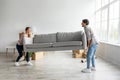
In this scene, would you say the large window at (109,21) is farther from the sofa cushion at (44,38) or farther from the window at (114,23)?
the sofa cushion at (44,38)

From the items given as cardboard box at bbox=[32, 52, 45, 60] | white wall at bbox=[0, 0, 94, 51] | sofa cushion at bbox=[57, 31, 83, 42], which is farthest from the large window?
cardboard box at bbox=[32, 52, 45, 60]

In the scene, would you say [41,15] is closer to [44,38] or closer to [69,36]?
[44,38]

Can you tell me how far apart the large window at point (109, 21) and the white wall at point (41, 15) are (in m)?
1.11

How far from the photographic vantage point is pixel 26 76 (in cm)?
481

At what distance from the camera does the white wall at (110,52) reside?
628 centimetres

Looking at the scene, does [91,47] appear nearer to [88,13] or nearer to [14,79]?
[14,79]

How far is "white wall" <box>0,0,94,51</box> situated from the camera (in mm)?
10234

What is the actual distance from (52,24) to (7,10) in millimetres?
2401

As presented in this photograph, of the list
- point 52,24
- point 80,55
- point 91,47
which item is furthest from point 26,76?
point 52,24

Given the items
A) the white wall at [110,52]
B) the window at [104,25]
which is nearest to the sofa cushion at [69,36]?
the white wall at [110,52]

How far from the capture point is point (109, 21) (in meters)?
7.64

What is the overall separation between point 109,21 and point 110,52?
1.31 m

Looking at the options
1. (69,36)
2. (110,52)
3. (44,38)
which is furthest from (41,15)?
(110,52)

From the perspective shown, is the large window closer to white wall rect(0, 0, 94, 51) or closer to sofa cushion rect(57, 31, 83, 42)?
white wall rect(0, 0, 94, 51)
